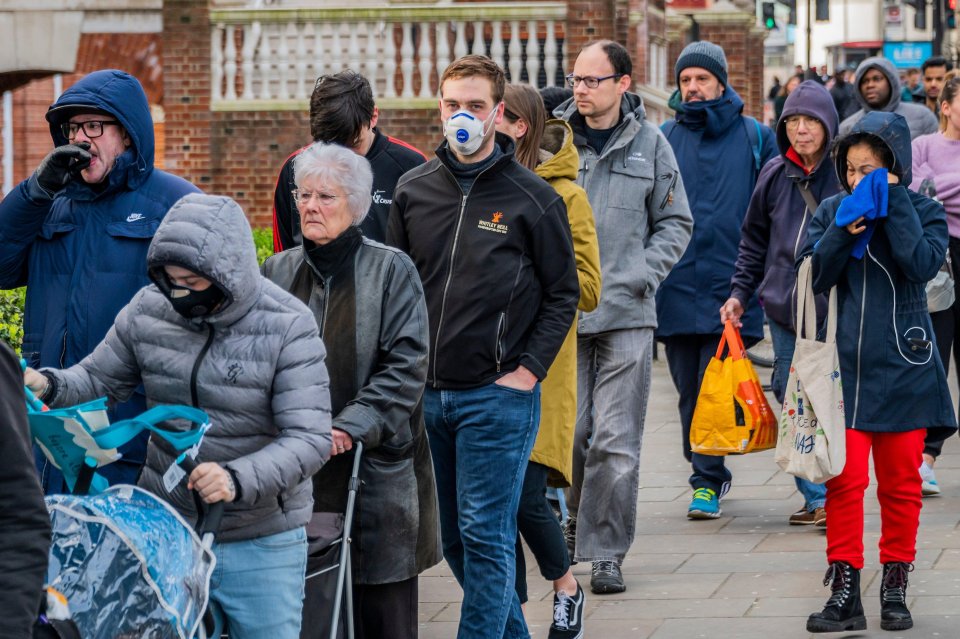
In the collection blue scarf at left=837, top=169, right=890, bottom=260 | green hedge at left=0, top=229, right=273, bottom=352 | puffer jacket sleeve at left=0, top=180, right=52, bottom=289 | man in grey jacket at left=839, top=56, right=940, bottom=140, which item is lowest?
green hedge at left=0, top=229, right=273, bottom=352

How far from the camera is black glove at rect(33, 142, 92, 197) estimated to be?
5020 mm

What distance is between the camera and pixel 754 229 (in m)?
8.05

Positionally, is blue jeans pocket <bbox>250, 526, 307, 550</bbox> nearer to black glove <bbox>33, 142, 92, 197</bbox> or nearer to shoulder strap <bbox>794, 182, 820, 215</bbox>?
black glove <bbox>33, 142, 92, 197</bbox>

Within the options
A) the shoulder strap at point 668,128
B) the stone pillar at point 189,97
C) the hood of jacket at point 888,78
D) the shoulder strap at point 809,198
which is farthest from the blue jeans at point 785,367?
the stone pillar at point 189,97

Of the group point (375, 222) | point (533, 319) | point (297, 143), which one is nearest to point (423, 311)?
point (533, 319)

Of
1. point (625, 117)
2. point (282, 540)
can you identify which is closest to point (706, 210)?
point (625, 117)

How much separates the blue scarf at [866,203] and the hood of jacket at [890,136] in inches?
4.6

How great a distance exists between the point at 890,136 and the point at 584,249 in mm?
1208

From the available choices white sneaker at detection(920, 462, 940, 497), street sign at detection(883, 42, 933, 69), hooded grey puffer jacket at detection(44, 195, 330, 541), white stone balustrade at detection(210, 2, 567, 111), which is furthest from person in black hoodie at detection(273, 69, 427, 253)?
street sign at detection(883, 42, 933, 69)

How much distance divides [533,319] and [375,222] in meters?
1.08

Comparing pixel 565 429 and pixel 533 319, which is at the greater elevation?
pixel 533 319

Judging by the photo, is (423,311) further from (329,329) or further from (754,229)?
(754,229)

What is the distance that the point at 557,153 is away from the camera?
6.49 meters

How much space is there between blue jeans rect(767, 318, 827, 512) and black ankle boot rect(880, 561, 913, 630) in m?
1.30
